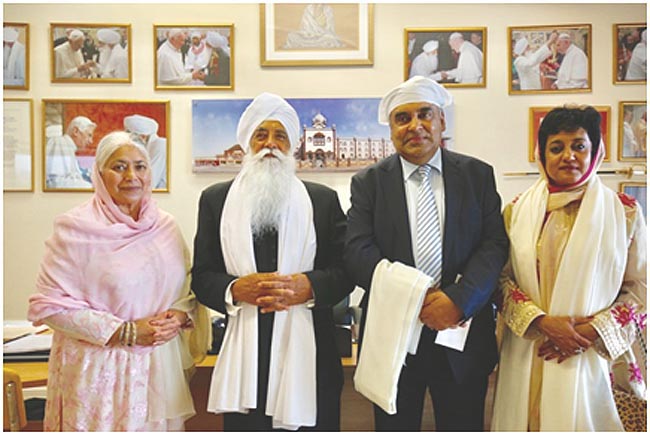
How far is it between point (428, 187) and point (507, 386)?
2.44ft

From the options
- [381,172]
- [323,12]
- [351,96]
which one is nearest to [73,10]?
[323,12]

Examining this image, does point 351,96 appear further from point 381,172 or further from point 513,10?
point 381,172

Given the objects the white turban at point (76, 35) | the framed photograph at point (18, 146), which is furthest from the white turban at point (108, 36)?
the framed photograph at point (18, 146)

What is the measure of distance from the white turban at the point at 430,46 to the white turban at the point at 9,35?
266cm

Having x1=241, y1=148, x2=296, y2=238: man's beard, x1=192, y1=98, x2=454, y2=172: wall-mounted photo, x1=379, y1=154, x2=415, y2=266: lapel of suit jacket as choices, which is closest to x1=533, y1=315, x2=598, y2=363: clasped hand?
x1=379, y1=154, x2=415, y2=266: lapel of suit jacket

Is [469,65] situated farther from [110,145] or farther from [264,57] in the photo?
[110,145]

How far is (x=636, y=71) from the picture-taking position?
3.32m

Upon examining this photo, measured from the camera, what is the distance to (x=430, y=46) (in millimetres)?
3299

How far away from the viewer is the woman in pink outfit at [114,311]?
1.71 m

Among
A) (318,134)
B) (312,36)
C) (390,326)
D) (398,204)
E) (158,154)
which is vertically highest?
(312,36)

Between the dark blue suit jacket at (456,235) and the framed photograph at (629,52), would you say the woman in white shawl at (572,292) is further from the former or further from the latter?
the framed photograph at (629,52)

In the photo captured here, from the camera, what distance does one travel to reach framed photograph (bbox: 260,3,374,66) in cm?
328

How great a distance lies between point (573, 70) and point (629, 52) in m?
0.39

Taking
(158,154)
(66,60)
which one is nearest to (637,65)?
(158,154)
